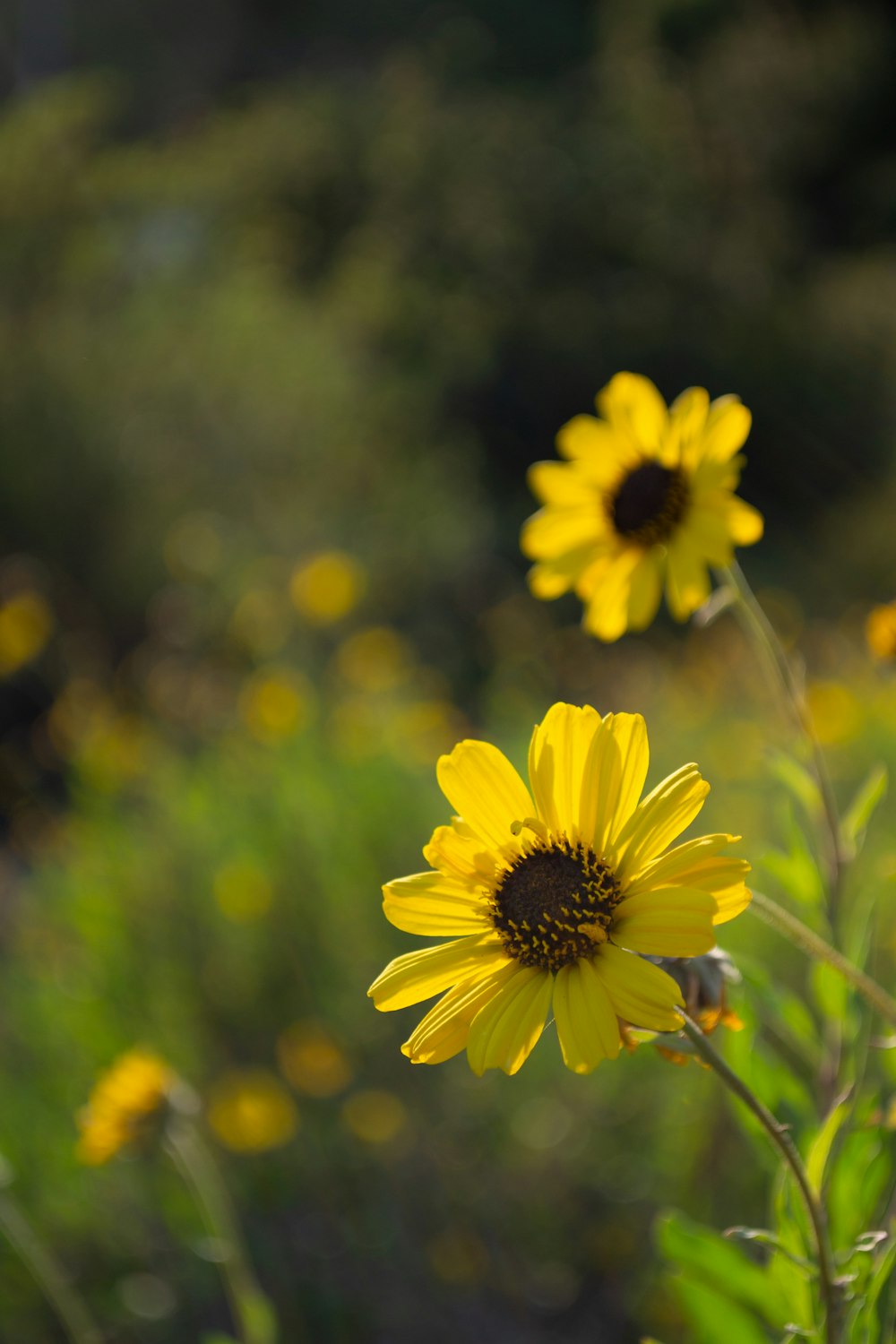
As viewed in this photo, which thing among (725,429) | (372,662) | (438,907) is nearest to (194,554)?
(372,662)

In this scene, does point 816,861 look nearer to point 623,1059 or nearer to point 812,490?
point 623,1059

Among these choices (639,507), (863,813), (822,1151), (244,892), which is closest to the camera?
(822,1151)

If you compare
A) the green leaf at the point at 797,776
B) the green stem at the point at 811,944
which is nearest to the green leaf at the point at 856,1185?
the green stem at the point at 811,944

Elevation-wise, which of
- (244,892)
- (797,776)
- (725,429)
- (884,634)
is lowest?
(797,776)

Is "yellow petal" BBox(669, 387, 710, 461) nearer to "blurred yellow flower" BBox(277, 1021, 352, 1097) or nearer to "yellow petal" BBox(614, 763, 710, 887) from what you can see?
"yellow petal" BBox(614, 763, 710, 887)

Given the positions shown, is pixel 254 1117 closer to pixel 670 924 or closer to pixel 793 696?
pixel 793 696

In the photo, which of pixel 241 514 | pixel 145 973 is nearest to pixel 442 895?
pixel 145 973

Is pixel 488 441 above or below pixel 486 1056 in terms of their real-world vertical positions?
above
